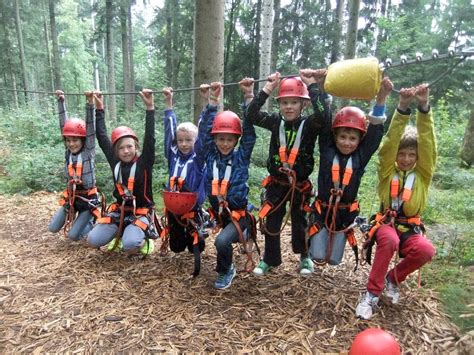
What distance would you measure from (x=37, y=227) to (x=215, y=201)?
374cm

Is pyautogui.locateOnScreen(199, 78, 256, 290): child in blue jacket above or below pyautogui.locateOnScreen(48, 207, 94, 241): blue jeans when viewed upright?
above

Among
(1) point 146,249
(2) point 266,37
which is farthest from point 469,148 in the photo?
(1) point 146,249

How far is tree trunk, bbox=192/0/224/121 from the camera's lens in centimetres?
503

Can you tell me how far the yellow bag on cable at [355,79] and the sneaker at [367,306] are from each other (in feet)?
6.43

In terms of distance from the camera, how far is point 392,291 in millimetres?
3857

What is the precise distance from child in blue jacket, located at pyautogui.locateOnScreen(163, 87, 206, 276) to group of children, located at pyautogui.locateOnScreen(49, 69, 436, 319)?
13 mm

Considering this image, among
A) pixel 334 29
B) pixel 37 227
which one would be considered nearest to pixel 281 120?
pixel 37 227

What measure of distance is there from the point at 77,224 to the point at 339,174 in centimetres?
379

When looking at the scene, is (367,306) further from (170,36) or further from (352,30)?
(170,36)

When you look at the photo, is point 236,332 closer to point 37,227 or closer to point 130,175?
point 130,175

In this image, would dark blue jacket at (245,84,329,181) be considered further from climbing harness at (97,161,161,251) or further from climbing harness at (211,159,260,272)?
climbing harness at (97,161,161,251)

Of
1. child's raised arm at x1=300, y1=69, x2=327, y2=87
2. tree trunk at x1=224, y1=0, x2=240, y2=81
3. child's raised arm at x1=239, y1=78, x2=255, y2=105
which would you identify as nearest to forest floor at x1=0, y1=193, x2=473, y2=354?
child's raised arm at x1=239, y1=78, x2=255, y2=105

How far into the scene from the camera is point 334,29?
14805 millimetres

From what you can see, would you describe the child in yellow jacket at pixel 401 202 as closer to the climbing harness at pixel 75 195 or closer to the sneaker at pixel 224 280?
the sneaker at pixel 224 280
